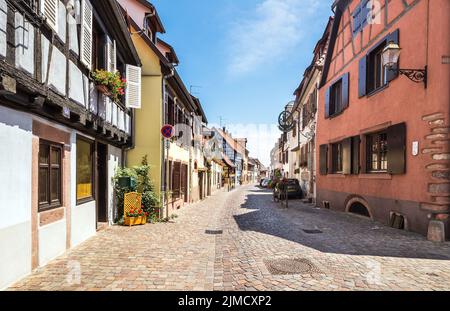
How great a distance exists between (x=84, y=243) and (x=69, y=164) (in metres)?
1.83

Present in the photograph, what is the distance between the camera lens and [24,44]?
182 inches

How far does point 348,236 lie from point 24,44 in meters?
7.57

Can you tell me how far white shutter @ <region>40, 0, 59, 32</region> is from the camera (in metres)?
5.19

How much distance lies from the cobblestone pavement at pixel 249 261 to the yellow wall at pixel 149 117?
3.12m

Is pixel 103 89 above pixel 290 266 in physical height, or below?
above

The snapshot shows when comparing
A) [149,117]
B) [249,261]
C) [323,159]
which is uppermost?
[149,117]

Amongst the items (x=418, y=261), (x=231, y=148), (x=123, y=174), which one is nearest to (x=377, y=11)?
(x=418, y=261)

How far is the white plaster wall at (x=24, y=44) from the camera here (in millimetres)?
4480

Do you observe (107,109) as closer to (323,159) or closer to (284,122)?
(323,159)

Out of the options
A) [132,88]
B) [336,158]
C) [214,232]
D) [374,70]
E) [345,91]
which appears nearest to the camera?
[214,232]

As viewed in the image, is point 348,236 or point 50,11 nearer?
point 50,11

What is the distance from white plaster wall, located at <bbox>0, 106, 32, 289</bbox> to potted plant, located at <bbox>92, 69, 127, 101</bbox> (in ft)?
9.05

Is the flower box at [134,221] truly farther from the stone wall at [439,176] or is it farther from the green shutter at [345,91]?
the green shutter at [345,91]

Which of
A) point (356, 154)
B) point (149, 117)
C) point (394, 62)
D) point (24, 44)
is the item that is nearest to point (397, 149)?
point (394, 62)
